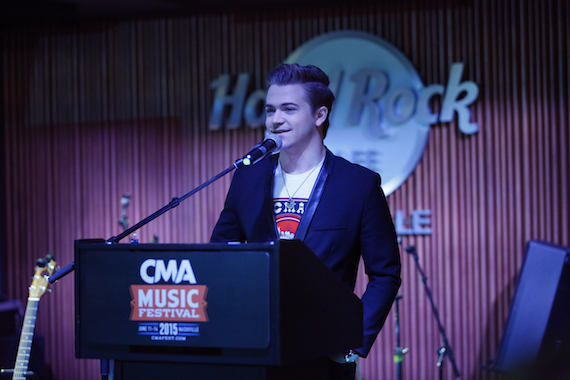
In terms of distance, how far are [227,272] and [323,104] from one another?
3.04 ft

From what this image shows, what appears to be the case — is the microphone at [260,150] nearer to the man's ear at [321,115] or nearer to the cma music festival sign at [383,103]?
the man's ear at [321,115]

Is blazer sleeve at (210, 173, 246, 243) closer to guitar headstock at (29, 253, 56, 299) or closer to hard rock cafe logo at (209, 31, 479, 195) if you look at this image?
guitar headstock at (29, 253, 56, 299)

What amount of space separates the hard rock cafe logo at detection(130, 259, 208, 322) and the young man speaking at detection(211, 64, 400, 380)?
26.9 inches

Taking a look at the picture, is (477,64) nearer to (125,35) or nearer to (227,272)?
(125,35)

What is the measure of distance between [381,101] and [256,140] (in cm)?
108

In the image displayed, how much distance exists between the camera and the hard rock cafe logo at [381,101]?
4832 millimetres

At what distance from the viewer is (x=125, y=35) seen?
17.8ft

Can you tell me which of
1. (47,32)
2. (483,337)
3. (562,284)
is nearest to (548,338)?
(562,284)

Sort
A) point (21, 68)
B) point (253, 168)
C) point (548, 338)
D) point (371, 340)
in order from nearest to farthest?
point (371, 340), point (253, 168), point (548, 338), point (21, 68)

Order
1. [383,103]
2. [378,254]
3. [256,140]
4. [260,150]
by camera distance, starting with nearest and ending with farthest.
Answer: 1. [260,150]
2. [378,254]
3. [383,103]
4. [256,140]

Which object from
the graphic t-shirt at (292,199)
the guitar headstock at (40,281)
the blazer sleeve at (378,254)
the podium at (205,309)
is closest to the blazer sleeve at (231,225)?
the graphic t-shirt at (292,199)

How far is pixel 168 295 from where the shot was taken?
1268 mm

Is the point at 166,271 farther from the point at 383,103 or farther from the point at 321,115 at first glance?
the point at 383,103

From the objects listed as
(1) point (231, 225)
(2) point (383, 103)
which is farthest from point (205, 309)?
(2) point (383, 103)
